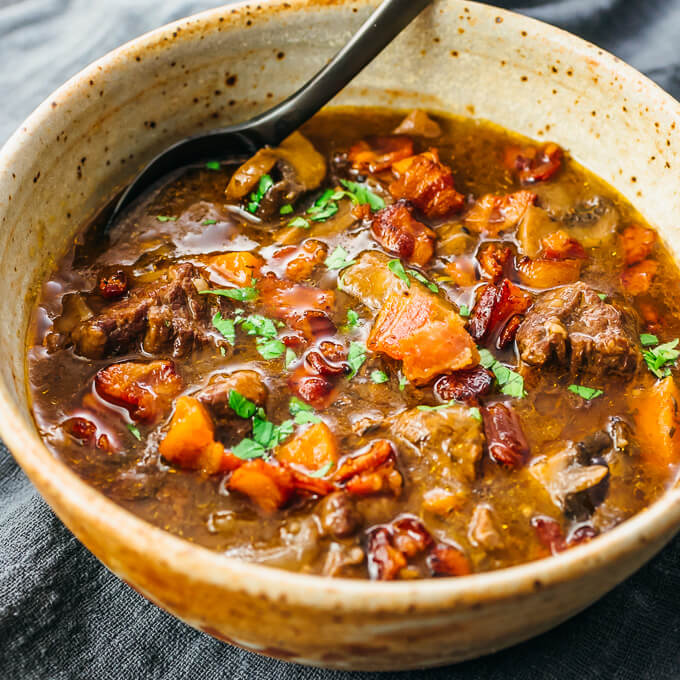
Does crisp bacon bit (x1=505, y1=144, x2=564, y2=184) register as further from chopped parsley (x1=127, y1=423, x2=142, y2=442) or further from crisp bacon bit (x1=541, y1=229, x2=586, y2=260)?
chopped parsley (x1=127, y1=423, x2=142, y2=442)

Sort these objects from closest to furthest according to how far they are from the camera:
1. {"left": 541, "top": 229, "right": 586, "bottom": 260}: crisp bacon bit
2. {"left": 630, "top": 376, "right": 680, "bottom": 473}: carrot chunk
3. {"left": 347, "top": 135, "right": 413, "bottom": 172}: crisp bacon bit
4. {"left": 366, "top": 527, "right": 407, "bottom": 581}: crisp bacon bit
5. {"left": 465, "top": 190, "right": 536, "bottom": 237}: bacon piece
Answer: {"left": 366, "top": 527, "right": 407, "bottom": 581}: crisp bacon bit < {"left": 630, "top": 376, "right": 680, "bottom": 473}: carrot chunk < {"left": 541, "top": 229, "right": 586, "bottom": 260}: crisp bacon bit < {"left": 465, "top": 190, "right": 536, "bottom": 237}: bacon piece < {"left": 347, "top": 135, "right": 413, "bottom": 172}: crisp bacon bit

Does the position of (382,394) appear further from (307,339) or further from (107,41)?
(107,41)

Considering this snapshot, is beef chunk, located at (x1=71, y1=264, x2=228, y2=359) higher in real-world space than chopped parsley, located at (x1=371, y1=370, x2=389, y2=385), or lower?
higher

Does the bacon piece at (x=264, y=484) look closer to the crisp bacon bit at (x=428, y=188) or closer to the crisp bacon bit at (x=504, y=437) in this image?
the crisp bacon bit at (x=504, y=437)

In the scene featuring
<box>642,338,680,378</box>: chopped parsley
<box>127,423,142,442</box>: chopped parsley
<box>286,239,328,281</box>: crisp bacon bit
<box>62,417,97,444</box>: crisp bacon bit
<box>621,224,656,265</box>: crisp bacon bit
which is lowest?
<box>642,338,680,378</box>: chopped parsley

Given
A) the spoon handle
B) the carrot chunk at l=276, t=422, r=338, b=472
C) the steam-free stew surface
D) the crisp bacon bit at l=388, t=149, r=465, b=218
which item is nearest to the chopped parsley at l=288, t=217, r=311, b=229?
the steam-free stew surface

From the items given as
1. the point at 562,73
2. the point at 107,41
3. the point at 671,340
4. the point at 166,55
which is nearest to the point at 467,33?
the point at 562,73

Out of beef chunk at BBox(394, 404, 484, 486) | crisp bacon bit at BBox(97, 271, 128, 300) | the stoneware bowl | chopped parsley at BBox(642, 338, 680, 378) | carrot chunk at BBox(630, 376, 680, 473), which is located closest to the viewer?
the stoneware bowl
